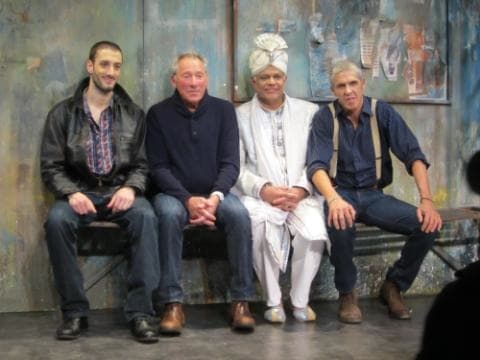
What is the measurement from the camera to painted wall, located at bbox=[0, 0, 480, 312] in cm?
410

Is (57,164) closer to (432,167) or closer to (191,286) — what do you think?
(191,286)

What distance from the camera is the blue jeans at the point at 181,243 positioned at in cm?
373

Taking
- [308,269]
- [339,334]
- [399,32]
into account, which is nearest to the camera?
[339,334]

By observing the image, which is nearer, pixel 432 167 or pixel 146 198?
pixel 146 198

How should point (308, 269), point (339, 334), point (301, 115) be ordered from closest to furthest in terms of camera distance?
point (339, 334) → point (308, 269) → point (301, 115)

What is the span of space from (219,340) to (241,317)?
21cm

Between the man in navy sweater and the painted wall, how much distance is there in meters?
0.25

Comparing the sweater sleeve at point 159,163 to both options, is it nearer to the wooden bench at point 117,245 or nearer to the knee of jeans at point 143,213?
the knee of jeans at point 143,213

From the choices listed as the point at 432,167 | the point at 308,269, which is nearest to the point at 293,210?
the point at 308,269

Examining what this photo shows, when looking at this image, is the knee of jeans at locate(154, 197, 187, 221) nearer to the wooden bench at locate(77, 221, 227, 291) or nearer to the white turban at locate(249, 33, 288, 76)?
the wooden bench at locate(77, 221, 227, 291)

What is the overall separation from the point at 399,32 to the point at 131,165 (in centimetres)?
195

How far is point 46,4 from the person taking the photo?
411 cm

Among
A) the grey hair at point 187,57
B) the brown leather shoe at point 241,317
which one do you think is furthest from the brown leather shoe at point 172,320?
the grey hair at point 187,57

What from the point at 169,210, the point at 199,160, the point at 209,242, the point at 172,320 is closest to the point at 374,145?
the point at 199,160
